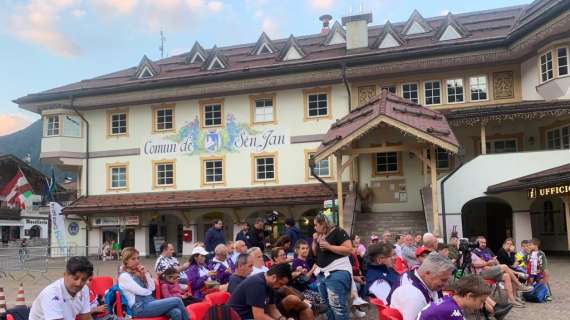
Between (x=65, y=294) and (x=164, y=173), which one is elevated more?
(x=164, y=173)

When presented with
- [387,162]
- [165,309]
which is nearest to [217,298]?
[165,309]

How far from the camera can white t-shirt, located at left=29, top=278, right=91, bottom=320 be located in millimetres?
5078

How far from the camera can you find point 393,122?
19328mm

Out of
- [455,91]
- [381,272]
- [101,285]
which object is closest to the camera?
[381,272]

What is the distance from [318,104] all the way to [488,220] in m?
9.36

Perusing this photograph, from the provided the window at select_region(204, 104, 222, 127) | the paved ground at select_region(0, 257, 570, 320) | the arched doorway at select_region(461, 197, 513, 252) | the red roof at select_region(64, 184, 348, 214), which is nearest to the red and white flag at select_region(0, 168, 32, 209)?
the red roof at select_region(64, 184, 348, 214)

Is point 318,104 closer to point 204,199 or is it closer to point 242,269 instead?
point 204,199

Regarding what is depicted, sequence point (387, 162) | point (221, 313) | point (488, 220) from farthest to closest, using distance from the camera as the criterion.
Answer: point (488, 220) → point (387, 162) → point (221, 313)

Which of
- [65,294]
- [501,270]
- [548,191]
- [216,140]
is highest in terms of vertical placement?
[216,140]

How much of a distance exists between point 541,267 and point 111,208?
20970 mm

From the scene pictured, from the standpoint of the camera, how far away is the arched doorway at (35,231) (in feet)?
211

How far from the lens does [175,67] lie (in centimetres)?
3084

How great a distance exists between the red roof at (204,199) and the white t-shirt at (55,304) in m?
19.7

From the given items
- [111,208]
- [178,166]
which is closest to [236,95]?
[178,166]
